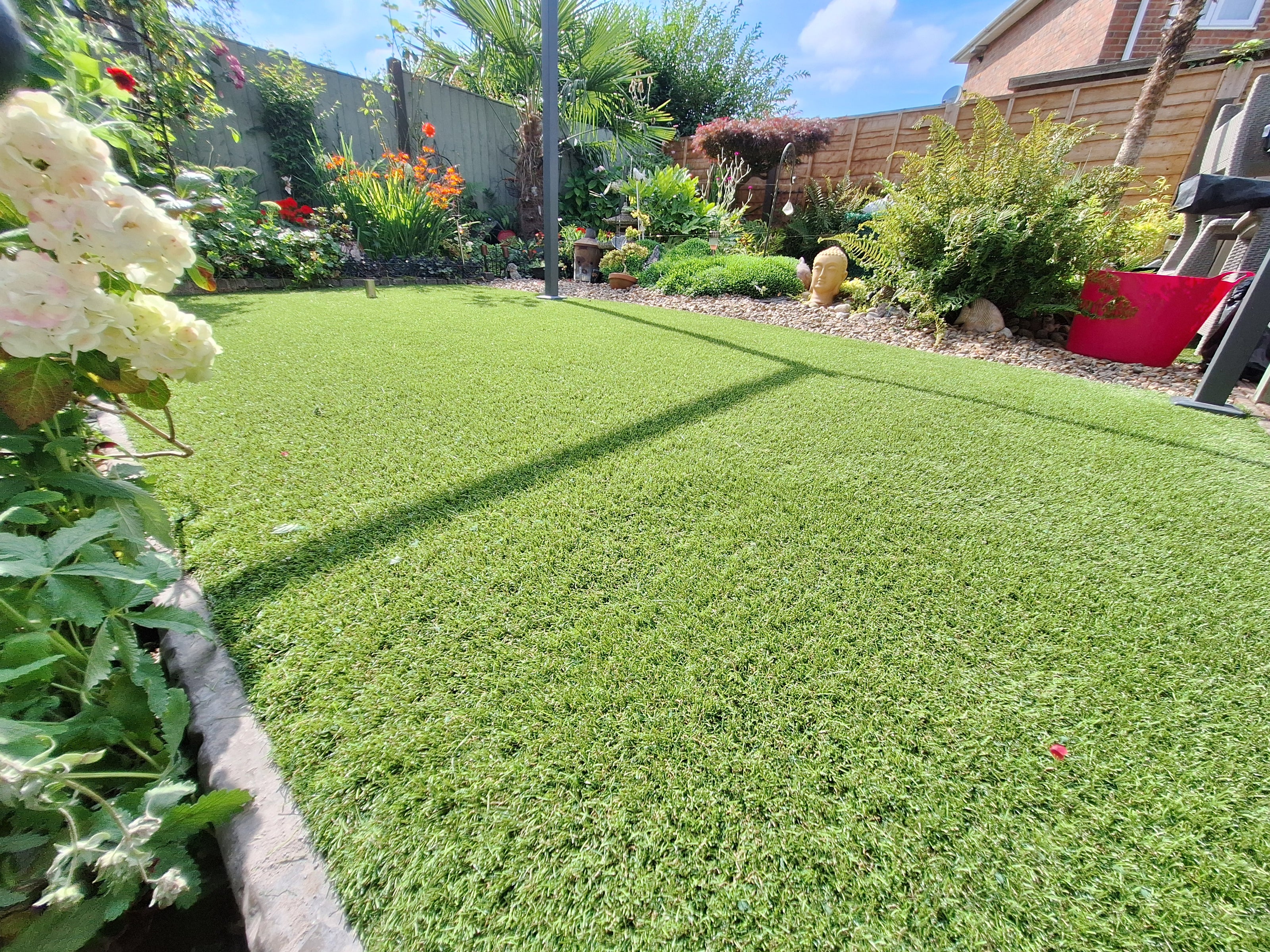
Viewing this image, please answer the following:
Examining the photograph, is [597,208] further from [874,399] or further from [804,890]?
[804,890]

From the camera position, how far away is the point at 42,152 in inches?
24.6

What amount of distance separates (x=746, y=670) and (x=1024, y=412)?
2.37 metres

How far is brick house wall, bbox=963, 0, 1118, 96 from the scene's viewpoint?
8211 millimetres

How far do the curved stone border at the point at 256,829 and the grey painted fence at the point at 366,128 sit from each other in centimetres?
508

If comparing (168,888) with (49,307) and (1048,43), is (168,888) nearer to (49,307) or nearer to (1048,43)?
(49,307)

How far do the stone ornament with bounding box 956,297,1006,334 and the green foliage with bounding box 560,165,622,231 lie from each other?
6137 mm

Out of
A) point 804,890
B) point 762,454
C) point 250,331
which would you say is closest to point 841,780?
point 804,890

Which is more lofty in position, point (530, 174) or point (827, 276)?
point (530, 174)

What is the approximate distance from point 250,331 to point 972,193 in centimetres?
515

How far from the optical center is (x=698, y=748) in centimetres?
85

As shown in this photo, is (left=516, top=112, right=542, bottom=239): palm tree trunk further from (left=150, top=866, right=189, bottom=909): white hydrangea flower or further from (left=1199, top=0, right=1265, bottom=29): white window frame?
(left=1199, top=0, right=1265, bottom=29): white window frame

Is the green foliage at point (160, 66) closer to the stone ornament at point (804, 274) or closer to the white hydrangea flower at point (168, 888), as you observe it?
the white hydrangea flower at point (168, 888)

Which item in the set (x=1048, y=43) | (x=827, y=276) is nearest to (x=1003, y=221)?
(x=827, y=276)

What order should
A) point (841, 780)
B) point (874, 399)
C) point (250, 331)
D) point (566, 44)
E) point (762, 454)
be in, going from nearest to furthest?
point (841, 780) < point (762, 454) < point (874, 399) < point (250, 331) < point (566, 44)
